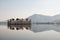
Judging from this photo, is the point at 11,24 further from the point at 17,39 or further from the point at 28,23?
the point at 17,39

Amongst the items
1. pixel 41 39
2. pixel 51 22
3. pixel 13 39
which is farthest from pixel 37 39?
pixel 51 22

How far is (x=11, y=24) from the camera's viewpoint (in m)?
5.91

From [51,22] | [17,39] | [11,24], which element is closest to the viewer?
[17,39]

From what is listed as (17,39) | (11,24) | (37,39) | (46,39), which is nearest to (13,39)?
(17,39)

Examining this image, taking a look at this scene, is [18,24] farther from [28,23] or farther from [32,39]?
[32,39]

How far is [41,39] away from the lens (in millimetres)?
2846

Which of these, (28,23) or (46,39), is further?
(28,23)

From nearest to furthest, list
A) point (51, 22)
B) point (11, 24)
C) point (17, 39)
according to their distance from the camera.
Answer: point (17, 39) → point (11, 24) → point (51, 22)

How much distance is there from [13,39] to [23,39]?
0.19m

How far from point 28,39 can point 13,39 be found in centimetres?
29

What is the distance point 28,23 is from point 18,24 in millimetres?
423

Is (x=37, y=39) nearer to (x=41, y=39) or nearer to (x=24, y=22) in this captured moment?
(x=41, y=39)

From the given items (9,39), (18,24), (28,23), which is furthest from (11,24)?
(9,39)

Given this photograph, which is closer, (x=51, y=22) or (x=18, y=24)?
(x=18, y=24)
